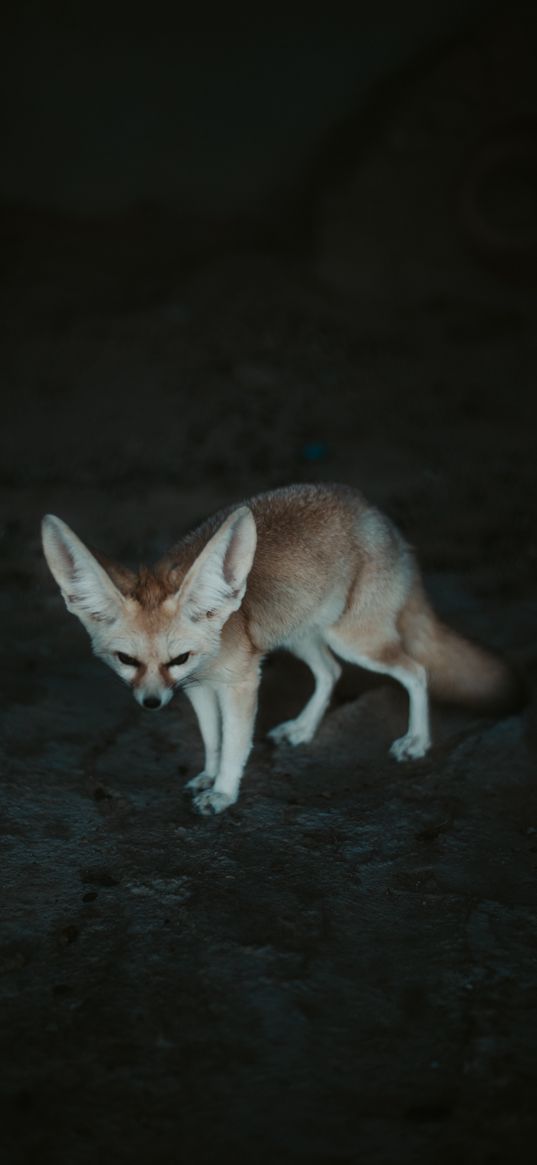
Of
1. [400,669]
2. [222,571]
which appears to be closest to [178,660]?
[222,571]

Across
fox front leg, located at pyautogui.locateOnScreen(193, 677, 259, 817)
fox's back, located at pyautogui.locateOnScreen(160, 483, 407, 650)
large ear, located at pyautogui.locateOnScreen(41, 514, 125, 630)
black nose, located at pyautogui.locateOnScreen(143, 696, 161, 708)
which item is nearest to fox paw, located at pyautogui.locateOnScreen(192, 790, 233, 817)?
fox front leg, located at pyautogui.locateOnScreen(193, 677, 259, 817)

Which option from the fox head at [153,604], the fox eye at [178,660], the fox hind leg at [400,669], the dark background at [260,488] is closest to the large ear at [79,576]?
the fox head at [153,604]

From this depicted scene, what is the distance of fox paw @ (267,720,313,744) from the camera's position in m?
3.58

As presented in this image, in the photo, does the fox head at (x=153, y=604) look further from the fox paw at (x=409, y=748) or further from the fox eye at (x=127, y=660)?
the fox paw at (x=409, y=748)

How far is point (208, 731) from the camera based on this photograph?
10.9 ft

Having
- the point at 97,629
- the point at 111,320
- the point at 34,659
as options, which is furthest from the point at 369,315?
the point at 97,629

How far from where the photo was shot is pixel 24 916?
2.62 m

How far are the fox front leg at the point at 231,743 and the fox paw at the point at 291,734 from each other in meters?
0.42

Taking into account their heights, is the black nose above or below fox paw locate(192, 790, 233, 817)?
above

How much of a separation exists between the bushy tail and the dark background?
0.11 meters

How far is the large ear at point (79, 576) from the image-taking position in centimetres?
263

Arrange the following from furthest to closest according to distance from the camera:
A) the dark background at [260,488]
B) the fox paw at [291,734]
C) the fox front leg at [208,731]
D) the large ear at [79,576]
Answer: the fox paw at [291,734] → the fox front leg at [208,731] → the large ear at [79,576] → the dark background at [260,488]

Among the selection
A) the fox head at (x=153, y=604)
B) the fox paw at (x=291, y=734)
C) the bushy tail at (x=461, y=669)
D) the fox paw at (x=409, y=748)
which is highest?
the fox head at (x=153, y=604)

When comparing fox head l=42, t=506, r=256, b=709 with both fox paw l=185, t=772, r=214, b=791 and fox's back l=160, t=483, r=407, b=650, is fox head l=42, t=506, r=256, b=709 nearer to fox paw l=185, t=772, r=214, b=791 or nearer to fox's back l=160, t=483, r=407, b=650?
fox's back l=160, t=483, r=407, b=650
